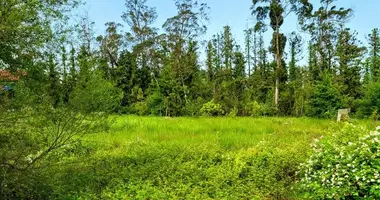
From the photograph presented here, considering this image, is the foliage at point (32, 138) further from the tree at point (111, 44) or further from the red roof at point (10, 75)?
the tree at point (111, 44)

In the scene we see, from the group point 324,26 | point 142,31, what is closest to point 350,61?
point 324,26

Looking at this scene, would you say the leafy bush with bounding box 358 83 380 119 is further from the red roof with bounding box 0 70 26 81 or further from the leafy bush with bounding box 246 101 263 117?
the red roof with bounding box 0 70 26 81

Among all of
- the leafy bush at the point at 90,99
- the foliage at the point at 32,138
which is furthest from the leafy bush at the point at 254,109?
the foliage at the point at 32,138

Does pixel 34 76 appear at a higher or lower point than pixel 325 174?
higher

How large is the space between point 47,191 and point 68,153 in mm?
946

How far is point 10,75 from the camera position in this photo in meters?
4.29

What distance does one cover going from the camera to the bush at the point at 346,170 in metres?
4.20

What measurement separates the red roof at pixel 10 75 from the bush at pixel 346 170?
4.09 m

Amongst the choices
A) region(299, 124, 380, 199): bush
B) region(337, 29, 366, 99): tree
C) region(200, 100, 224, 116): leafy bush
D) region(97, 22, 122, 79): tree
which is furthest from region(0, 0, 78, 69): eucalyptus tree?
region(97, 22, 122, 79): tree

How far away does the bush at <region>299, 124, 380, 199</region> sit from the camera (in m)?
4.20

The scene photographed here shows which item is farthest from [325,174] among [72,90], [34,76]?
[34,76]

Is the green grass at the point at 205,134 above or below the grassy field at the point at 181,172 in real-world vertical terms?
above

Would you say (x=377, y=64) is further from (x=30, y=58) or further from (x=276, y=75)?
(x=30, y=58)

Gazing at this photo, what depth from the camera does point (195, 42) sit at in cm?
2198
